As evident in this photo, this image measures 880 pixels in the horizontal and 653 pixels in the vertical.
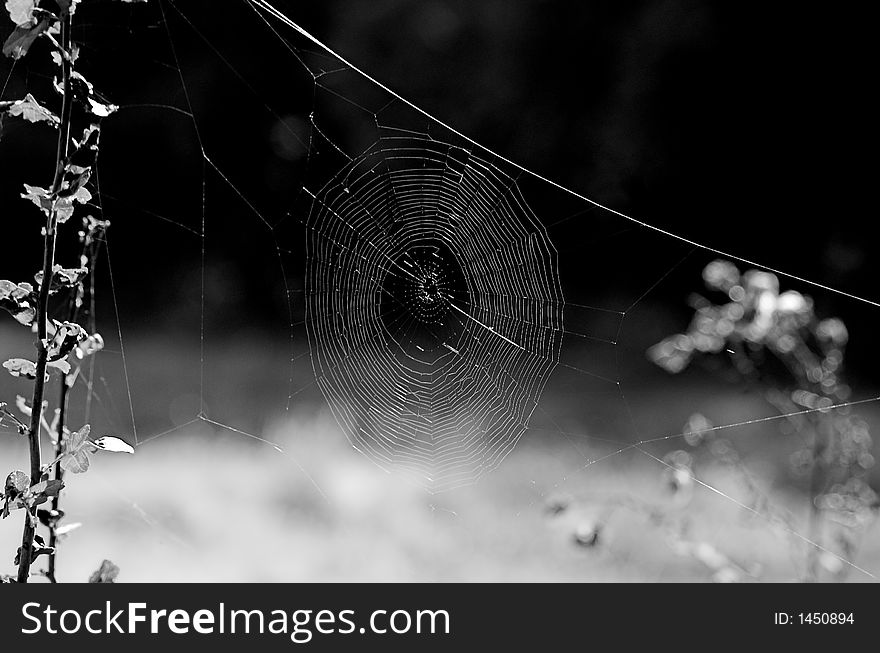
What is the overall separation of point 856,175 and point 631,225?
1.01 metres

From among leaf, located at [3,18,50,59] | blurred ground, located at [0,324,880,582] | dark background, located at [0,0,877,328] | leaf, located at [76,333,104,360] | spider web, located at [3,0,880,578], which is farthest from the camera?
dark background, located at [0,0,877,328]

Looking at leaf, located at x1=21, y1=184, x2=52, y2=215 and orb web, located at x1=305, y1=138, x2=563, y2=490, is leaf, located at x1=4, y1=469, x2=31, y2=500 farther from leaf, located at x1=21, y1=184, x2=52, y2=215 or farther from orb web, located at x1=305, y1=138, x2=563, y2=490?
orb web, located at x1=305, y1=138, x2=563, y2=490

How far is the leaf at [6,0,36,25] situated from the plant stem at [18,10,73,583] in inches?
0.7

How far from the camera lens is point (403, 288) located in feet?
6.07

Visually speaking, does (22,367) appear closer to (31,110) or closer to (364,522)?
(31,110)

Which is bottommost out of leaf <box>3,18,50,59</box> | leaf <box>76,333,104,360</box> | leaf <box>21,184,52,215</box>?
leaf <box>76,333,104,360</box>

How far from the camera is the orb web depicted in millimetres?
1535

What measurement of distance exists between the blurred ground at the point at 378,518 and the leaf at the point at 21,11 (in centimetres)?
111

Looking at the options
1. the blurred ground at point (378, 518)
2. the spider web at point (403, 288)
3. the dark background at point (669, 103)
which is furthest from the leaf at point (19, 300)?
the dark background at point (669, 103)

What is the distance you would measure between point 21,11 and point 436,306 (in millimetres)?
1487

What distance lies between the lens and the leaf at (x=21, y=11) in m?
0.41

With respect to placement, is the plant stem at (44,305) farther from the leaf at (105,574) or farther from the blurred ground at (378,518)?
the blurred ground at (378,518)

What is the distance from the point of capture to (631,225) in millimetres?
3391

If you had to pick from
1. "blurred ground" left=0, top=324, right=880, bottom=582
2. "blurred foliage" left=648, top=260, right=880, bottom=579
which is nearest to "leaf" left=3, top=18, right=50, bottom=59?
"blurred foliage" left=648, top=260, right=880, bottom=579
